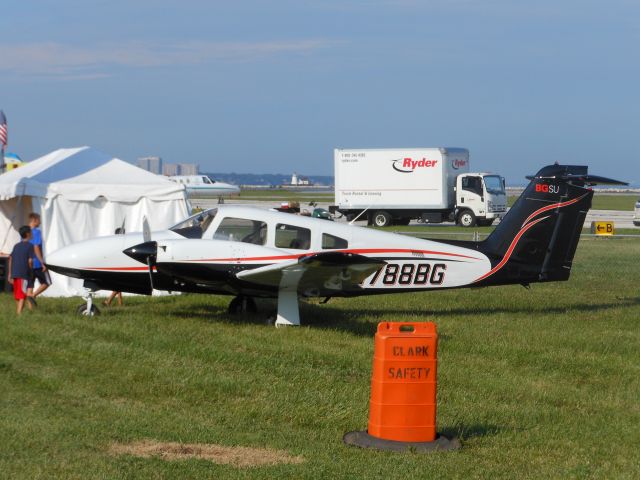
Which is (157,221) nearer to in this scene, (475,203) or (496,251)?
(496,251)

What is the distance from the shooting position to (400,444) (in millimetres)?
8133

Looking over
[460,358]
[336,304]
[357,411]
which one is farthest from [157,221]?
[357,411]

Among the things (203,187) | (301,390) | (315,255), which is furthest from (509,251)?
(203,187)

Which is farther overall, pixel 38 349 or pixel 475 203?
pixel 475 203

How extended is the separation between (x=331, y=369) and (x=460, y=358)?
2.13 meters

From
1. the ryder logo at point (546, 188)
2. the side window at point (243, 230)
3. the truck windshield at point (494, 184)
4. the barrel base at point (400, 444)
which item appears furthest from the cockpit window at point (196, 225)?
the truck windshield at point (494, 184)

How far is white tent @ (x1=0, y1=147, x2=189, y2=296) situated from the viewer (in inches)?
744

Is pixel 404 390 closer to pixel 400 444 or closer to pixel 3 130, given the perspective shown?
pixel 400 444

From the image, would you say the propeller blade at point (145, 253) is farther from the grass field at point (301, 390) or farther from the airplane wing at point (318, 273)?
the airplane wing at point (318, 273)

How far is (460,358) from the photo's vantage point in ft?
41.7

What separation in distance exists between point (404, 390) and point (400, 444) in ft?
1.56

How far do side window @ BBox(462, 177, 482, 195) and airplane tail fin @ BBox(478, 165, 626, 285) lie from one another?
30647 mm

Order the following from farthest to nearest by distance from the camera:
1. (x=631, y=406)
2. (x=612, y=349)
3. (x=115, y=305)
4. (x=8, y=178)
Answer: (x=8, y=178) → (x=115, y=305) → (x=612, y=349) → (x=631, y=406)

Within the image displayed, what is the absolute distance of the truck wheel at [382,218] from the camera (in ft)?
157
